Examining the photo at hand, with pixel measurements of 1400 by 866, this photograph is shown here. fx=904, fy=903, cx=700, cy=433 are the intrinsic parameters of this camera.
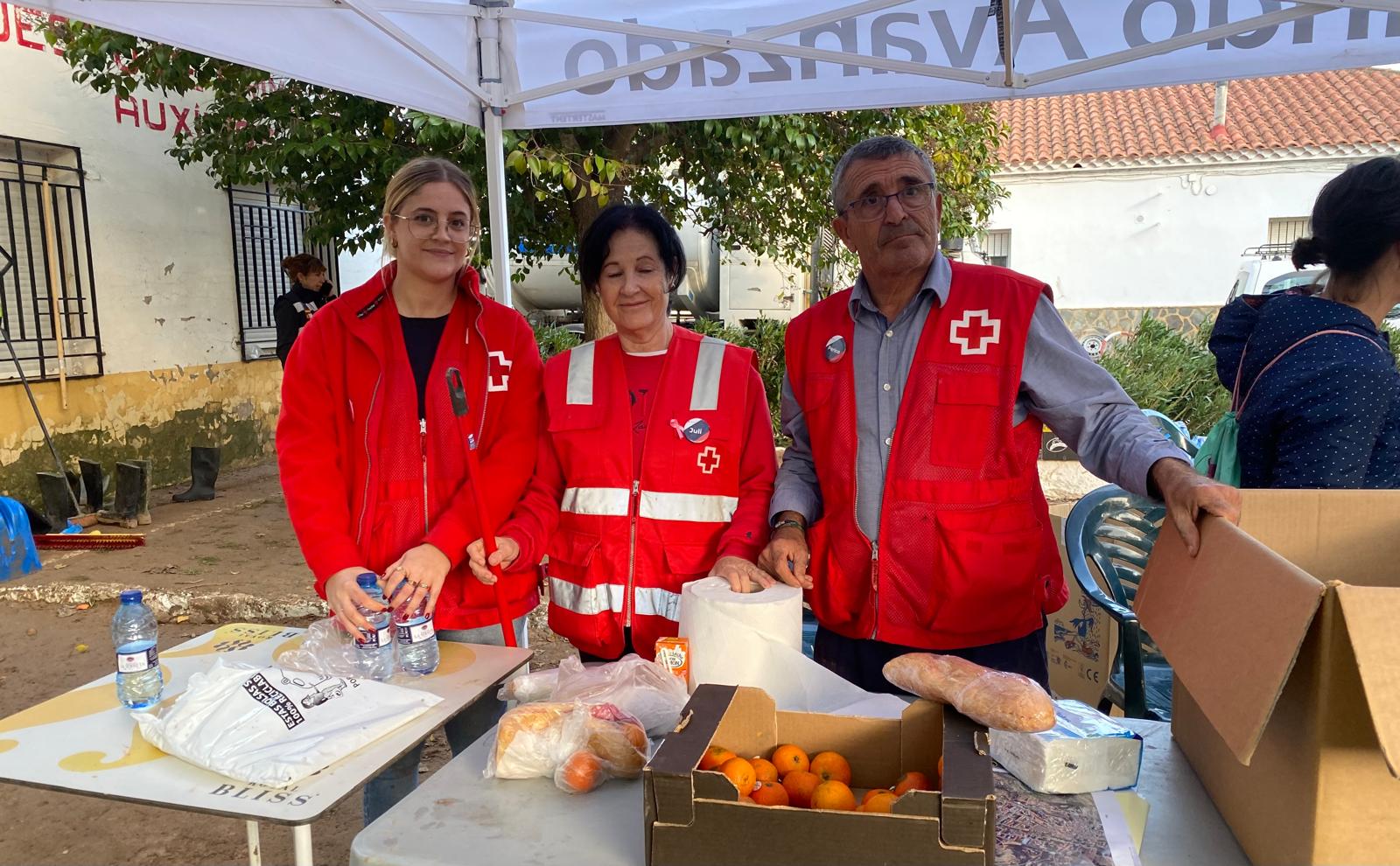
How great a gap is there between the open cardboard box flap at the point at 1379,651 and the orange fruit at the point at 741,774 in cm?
76

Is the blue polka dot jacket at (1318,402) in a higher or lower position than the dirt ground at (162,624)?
higher

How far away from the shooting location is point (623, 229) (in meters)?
2.34

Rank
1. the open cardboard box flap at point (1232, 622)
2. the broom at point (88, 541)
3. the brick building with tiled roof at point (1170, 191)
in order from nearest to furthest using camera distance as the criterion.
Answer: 1. the open cardboard box flap at point (1232, 622)
2. the broom at point (88, 541)
3. the brick building with tiled roof at point (1170, 191)

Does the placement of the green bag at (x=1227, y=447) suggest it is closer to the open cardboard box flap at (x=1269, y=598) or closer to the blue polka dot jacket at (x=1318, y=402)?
the blue polka dot jacket at (x=1318, y=402)

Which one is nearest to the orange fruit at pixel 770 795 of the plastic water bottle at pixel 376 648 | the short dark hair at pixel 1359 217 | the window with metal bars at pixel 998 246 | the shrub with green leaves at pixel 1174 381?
the plastic water bottle at pixel 376 648

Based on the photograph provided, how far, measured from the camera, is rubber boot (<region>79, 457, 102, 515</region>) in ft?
23.0

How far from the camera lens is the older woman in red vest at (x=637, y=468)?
2.20 meters

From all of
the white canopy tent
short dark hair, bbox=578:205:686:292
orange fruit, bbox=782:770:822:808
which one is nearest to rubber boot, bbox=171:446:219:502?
the white canopy tent

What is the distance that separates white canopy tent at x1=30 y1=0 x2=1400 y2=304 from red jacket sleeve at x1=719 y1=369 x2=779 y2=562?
1387mm

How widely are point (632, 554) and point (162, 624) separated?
4.35 metres

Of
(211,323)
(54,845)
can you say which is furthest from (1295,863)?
(211,323)

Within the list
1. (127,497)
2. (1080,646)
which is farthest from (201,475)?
(1080,646)

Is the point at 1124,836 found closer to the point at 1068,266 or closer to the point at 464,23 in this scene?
the point at 464,23

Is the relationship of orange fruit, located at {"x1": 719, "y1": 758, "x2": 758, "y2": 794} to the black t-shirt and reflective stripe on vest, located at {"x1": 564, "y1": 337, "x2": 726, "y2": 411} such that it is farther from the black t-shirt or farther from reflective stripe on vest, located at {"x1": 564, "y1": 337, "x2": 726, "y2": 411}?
the black t-shirt
